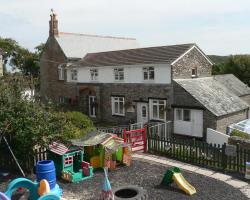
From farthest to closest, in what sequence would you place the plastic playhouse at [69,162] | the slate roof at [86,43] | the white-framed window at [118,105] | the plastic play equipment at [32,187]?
the slate roof at [86,43]
the white-framed window at [118,105]
the plastic playhouse at [69,162]
the plastic play equipment at [32,187]

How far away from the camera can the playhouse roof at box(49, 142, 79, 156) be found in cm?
1344

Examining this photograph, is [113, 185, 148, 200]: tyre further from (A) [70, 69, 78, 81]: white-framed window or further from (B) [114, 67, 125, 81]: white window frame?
(A) [70, 69, 78, 81]: white-framed window

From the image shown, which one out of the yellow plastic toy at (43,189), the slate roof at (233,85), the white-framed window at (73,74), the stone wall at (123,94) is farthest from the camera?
the white-framed window at (73,74)

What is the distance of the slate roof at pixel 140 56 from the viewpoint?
Result: 89.6 ft

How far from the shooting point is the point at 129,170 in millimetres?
14688

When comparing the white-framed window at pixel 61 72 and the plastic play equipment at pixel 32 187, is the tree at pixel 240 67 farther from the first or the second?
the plastic play equipment at pixel 32 187

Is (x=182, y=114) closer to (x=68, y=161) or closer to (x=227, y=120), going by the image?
(x=227, y=120)

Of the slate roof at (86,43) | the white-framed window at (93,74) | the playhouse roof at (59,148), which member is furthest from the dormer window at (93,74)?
the playhouse roof at (59,148)

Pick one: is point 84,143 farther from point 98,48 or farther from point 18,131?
point 98,48

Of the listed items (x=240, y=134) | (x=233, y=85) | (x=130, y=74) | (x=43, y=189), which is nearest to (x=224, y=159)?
(x=43, y=189)

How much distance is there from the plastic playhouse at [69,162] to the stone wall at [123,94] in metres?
13.6

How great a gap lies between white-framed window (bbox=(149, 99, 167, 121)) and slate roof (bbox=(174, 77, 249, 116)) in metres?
2.50

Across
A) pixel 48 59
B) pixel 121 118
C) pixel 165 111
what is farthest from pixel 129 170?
pixel 48 59

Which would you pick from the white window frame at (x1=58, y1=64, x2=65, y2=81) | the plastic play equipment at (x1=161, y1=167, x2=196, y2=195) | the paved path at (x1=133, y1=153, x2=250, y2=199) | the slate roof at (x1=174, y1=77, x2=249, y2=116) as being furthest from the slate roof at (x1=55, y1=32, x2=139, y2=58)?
the plastic play equipment at (x1=161, y1=167, x2=196, y2=195)
